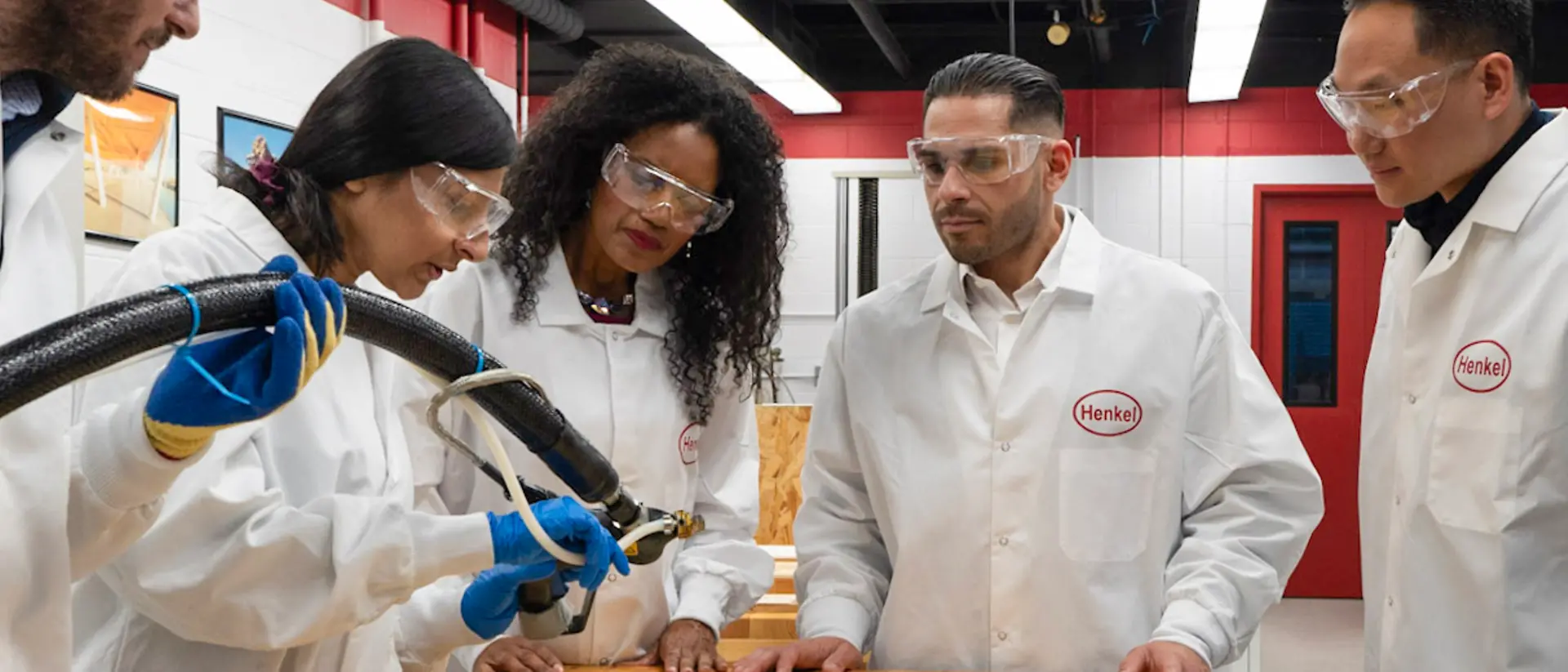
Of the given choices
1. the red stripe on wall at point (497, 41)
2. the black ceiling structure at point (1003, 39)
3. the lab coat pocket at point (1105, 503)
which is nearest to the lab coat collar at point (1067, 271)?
the lab coat pocket at point (1105, 503)

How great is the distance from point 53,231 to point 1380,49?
1.96 m

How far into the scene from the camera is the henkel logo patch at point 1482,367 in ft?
6.86

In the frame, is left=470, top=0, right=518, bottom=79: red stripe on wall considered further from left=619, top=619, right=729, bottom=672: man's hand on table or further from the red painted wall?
left=619, top=619, right=729, bottom=672: man's hand on table

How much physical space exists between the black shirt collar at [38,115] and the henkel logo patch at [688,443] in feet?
4.04

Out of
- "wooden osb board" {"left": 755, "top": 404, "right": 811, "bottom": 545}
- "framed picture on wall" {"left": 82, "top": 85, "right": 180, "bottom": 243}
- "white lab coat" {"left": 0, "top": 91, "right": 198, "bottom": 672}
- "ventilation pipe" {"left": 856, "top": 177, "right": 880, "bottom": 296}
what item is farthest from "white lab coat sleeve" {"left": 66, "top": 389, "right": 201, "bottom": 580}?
"ventilation pipe" {"left": 856, "top": 177, "right": 880, "bottom": 296}

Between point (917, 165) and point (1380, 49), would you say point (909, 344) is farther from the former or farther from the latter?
point (1380, 49)

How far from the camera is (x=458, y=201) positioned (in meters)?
1.89

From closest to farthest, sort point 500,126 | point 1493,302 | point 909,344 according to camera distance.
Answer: point 500,126 → point 1493,302 → point 909,344

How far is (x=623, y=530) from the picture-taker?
5.72 feet

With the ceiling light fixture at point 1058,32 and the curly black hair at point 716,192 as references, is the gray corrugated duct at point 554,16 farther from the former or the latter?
the curly black hair at point 716,192

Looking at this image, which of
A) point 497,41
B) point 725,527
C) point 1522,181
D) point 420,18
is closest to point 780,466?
point 725,527

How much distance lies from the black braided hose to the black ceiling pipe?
617cm

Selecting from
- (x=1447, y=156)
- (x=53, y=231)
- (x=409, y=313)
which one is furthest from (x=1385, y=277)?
(x=53, y=231)

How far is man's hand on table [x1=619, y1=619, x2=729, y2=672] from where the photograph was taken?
221cm
